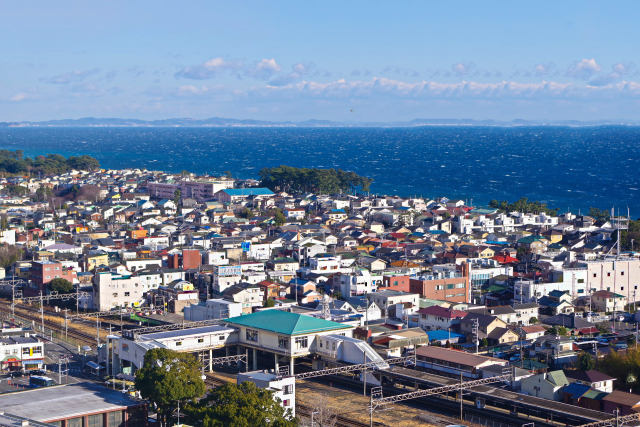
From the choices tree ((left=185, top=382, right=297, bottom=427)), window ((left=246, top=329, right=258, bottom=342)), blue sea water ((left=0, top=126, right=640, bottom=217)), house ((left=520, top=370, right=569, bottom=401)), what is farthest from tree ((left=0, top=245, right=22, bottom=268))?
blue sea water ((left=0, top=126, right=640, bottom=217))

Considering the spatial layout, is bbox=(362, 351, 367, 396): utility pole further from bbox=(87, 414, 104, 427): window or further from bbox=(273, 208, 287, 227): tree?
bbox=(273, 208, 287, 227): tree

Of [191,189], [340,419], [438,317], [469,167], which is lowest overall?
[340,419]

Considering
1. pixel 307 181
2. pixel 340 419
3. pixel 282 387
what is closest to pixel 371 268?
pixel 340 419

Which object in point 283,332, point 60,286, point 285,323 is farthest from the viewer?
point 60,286

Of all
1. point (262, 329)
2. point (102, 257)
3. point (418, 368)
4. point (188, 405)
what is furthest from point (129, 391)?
point (102, 257)

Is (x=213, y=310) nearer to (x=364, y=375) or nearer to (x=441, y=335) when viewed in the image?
(x=441, y=335)

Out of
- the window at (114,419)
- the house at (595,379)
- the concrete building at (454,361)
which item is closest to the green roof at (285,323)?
the concrete building at (454,361)

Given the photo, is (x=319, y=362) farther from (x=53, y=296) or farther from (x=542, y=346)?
(x=53, y=296)
